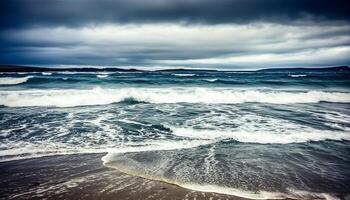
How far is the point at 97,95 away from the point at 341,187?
15.9 m

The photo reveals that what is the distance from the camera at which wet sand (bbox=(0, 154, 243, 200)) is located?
13.6ft

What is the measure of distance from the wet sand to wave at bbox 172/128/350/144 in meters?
3.38

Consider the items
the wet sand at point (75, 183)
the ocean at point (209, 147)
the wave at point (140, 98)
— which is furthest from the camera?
the wave at point (140, 98)

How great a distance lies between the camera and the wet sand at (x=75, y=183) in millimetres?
4145

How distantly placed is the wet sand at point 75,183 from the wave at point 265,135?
338 centimetres

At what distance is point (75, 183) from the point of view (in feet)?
15.1

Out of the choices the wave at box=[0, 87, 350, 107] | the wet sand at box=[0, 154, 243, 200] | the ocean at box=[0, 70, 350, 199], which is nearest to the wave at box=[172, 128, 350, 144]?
the ocean at box=[0, 70, 350, 199]

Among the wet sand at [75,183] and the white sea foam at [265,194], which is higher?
the wet sand at [75,183]

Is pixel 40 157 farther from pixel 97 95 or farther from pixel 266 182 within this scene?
pixel 97 95

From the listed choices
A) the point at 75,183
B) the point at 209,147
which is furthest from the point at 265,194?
the point at 75,183

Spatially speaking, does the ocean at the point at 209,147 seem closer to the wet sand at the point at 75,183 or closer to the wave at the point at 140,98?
the wet sand at the point at 75,183

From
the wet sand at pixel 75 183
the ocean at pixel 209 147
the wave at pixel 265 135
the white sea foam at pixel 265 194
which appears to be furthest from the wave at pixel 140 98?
the white sea foam at pixel 265 194

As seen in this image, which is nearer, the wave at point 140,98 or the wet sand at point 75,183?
the wet sand at point 75,183

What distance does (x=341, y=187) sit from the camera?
4.54 m
